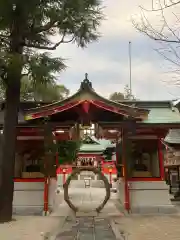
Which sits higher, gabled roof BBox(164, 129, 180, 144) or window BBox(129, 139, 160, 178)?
gabled roof BBox(164, 129, 180, 144)

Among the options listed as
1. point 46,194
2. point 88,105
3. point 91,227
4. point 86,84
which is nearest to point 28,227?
point 91,227

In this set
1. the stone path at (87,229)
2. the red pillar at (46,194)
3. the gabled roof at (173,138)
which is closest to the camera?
the stone path at (87,229)

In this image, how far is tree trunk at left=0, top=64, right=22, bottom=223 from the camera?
29.7ft

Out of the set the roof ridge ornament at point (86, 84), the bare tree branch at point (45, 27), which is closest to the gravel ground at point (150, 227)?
the roof ridge ornament at point (86, 84)

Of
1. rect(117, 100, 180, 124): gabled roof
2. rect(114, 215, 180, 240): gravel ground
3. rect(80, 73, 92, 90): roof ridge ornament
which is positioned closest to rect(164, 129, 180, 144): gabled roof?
rect(117, 100, 180, 124): gabled roof

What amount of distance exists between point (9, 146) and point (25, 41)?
3750mm

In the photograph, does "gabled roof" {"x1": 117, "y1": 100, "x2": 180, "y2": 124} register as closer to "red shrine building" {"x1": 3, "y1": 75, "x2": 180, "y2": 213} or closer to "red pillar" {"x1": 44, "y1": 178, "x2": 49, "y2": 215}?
"red shrine building" {"x1": 3, "y1": 75, "x2": 180, "y2": 213}

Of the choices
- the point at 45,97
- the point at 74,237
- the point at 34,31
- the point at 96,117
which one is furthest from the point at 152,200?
the point at 34,31

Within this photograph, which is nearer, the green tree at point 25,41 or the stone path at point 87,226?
the stone path at point 87,226

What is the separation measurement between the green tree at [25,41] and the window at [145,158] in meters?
4.89

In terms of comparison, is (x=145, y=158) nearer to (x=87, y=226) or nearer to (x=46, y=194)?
(x=46, y=194)

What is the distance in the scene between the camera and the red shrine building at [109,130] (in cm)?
1016

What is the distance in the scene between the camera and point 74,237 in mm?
7051

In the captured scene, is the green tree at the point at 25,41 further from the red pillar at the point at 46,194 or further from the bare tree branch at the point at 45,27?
the red pillar at the point at 46,194
